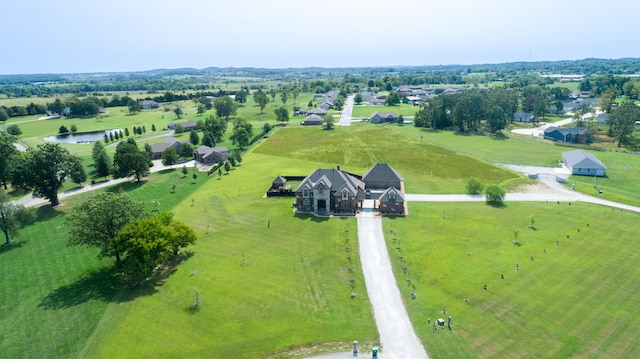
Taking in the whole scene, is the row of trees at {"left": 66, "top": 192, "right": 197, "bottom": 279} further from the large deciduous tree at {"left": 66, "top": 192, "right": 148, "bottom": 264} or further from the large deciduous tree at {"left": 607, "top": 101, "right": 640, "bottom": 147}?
the large deciduous tree at {"left": 607, "top": 101, "right": 640, "bottom": 147}

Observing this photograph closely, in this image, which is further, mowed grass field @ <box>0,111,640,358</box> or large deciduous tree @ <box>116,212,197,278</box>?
large deciduous tree @ <box>116,212,197,278</box>

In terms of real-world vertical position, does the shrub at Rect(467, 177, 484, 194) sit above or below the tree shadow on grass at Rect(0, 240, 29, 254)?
above

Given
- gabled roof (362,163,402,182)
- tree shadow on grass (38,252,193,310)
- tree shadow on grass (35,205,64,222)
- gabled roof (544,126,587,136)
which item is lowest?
tree shadow on grass (38,252,193,310)

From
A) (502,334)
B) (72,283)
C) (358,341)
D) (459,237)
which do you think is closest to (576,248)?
(459,237)

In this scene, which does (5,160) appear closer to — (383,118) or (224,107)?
(224,107)

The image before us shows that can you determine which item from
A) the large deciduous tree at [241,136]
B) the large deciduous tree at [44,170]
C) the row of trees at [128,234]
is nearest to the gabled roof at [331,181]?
the row of trees at [128,234]

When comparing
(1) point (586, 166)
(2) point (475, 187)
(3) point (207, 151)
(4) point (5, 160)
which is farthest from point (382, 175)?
(4) point (5, 160)

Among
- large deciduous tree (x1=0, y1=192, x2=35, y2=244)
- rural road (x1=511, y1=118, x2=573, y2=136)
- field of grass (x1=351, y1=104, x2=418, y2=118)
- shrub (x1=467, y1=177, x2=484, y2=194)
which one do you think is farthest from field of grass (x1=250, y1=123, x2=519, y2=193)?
large deciduous tree (x1=0, y1=192, x2=35, y2=244)
